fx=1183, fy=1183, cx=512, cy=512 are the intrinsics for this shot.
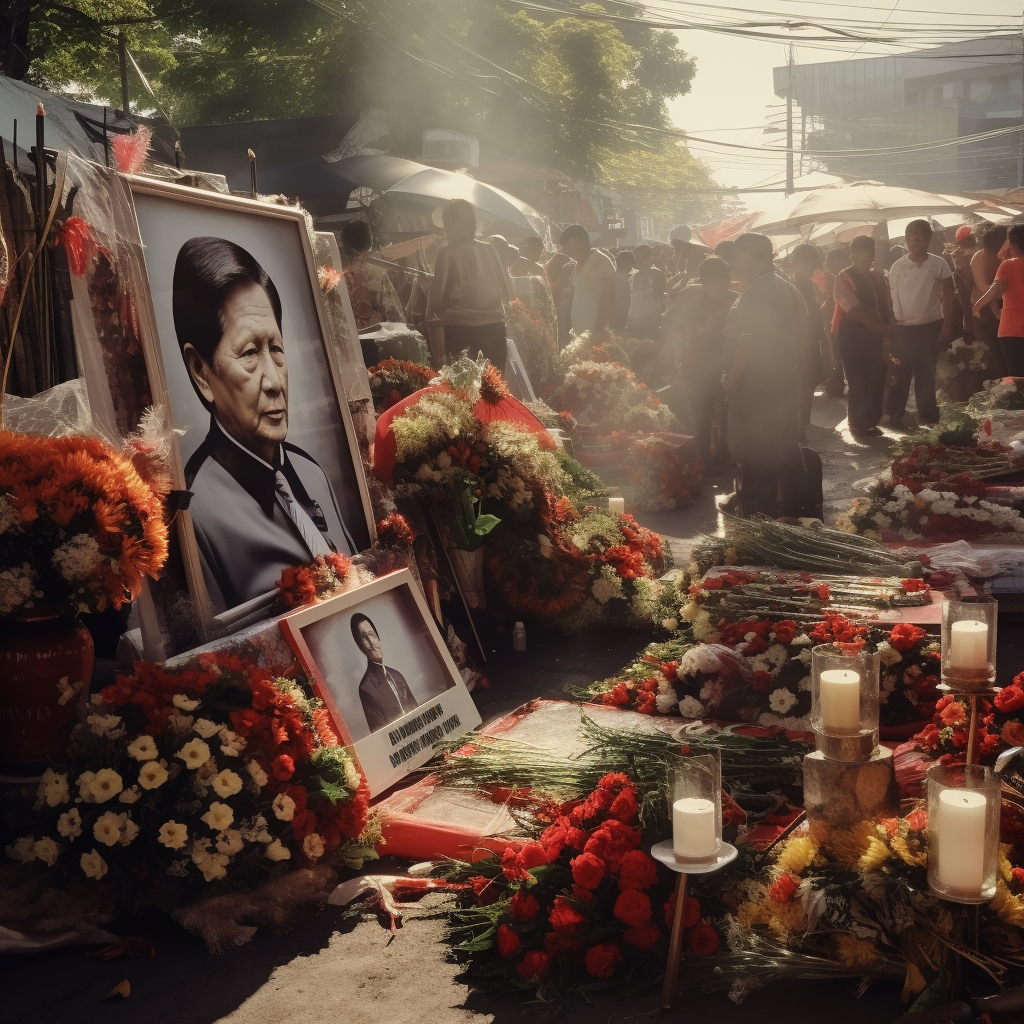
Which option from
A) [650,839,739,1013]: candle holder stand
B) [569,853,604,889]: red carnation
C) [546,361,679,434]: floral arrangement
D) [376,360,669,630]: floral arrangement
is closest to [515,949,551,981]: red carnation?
[569,853,604,889]: red carnation

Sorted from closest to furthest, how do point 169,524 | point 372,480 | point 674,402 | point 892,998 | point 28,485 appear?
point 892,998
point 28,485
point 169,524
point 372,480
point 674,402

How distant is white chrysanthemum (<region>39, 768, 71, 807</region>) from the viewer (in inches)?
140

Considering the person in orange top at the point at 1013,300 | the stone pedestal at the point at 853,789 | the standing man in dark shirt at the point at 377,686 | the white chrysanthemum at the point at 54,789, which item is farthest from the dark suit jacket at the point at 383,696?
the person in orange top at the point at 1013,300

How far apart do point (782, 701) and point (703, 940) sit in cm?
193

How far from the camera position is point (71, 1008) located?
126 inches

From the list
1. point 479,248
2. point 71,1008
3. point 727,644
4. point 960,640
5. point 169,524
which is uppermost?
point 479,248

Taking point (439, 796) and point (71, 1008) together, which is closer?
point (71, 1008)

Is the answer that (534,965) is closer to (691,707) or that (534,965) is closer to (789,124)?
(691,707)

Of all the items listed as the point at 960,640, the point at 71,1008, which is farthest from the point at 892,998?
the point at 71,1008

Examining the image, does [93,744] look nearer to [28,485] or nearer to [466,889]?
[28,485]

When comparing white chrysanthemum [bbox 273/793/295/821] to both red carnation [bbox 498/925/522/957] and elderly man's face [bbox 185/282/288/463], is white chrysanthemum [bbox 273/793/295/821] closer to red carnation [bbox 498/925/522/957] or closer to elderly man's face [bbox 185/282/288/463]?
red carnation [bbox 498/925/522/957]

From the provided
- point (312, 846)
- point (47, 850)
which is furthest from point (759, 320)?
point (47, 850)

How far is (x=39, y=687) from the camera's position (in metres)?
3.77

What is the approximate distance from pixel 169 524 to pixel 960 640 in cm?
265
